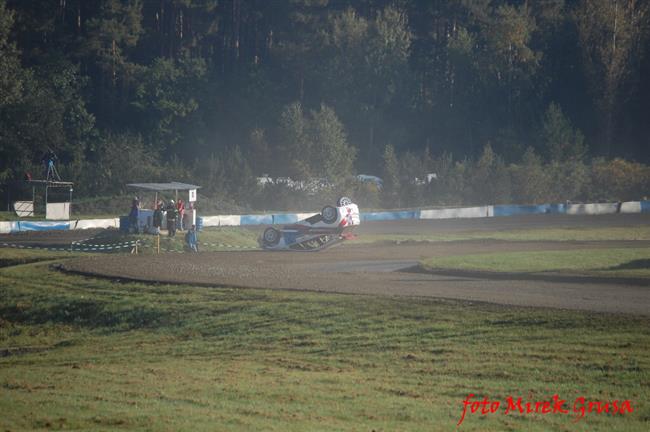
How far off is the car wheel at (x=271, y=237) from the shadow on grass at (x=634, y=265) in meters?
15.6

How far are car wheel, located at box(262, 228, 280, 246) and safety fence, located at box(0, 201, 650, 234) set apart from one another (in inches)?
520

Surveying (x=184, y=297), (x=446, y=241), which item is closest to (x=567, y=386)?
(x=184, y=297)

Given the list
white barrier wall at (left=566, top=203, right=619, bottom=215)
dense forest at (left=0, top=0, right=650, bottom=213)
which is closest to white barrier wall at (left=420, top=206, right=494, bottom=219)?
white barrier wall at (left=566, top=203, right=619, bottom=215)

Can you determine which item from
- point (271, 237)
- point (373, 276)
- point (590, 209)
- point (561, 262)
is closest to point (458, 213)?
point (590, 209)

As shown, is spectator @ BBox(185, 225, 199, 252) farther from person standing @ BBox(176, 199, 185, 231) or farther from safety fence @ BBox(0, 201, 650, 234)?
safety fence @ BBox(0, 201, 650, 234)

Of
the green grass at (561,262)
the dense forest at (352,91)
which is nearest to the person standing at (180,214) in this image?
the green grass at (561,262)

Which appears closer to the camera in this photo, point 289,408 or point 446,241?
point 289,408

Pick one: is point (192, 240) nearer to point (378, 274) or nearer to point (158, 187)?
point (158, 187)

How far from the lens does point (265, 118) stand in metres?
103

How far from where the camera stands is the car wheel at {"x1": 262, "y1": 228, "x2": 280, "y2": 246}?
131 feet

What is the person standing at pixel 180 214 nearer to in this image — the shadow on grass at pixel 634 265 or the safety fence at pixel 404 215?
the safety fence at pixel 404 215

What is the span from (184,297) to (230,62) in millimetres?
87074

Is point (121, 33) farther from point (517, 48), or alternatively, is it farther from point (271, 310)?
point (271, 310)

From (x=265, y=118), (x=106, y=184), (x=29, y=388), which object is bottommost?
(x=29, y=388)
